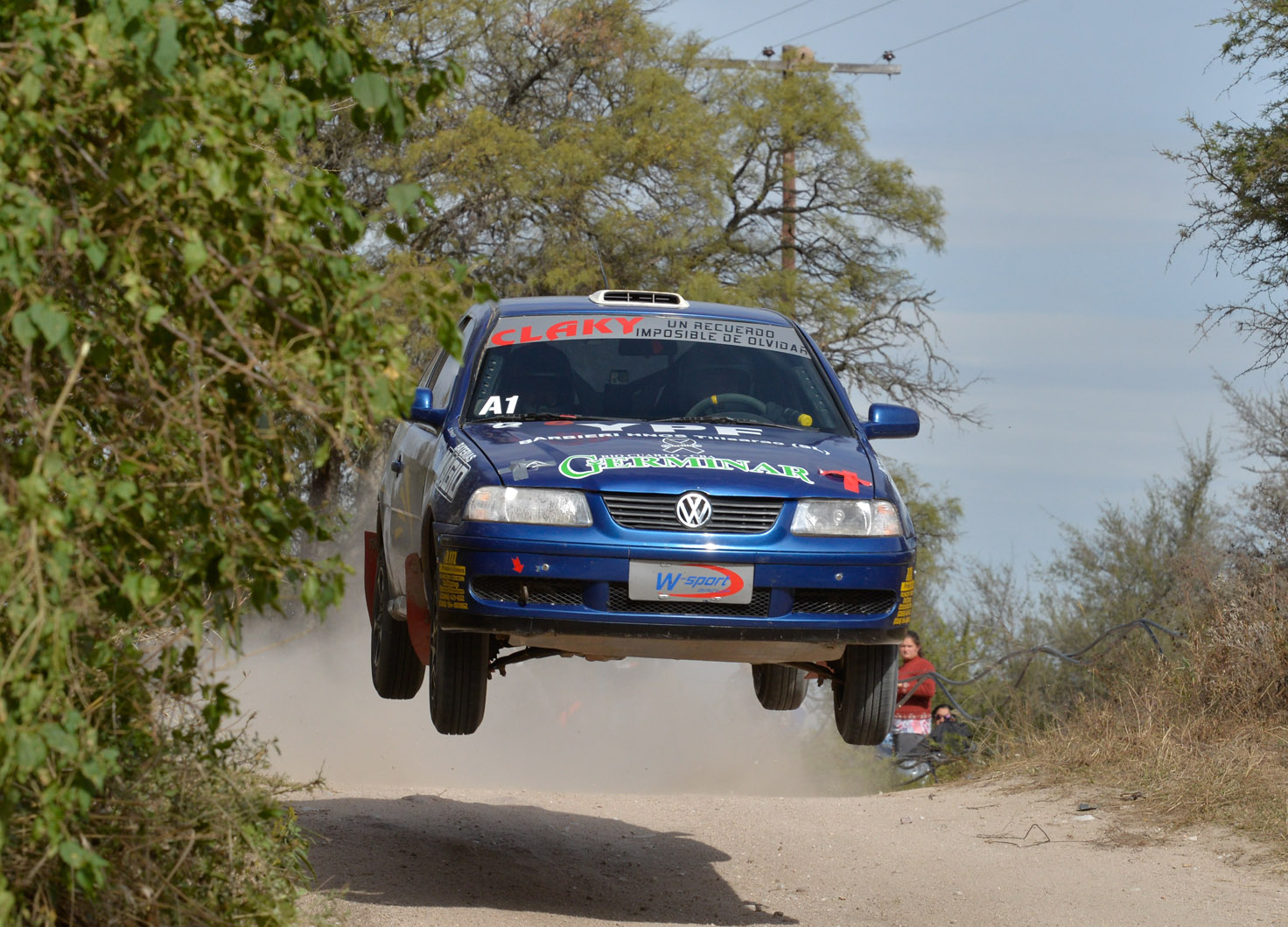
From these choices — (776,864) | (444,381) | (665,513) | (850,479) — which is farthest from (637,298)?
(776,864)

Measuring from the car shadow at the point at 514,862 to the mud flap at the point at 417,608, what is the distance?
3.35 feet

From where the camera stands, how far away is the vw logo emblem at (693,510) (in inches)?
220

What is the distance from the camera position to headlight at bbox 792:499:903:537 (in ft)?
18.7

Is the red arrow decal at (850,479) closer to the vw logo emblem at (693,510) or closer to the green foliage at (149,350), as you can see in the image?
the vw logo emblem at (693,510)

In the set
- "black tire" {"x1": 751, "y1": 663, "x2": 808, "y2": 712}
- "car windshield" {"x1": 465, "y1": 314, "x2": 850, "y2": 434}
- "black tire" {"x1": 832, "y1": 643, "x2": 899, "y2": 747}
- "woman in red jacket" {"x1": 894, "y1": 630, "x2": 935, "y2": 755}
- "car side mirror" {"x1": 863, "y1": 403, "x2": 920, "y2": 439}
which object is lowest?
"woman in red jacket" {"x1": 894, "y1": 630, "x2": 935, "y2": 755}

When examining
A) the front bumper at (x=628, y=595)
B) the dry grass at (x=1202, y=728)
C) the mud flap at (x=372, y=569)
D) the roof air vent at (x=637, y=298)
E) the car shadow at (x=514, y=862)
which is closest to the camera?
the front bumper at (x=628, y=595)

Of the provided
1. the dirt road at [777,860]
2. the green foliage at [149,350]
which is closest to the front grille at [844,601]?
the dirt road at [777,860]

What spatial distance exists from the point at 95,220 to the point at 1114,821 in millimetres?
8312

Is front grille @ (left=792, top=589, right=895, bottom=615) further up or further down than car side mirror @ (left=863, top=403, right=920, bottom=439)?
further down

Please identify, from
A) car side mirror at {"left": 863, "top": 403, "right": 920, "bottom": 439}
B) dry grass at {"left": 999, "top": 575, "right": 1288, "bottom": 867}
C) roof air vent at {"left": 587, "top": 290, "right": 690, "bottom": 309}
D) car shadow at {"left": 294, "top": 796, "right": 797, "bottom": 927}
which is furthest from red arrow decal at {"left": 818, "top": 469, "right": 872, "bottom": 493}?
dry grass at {"left": 999, "top": 575, "right": 1288, "bottom": 867}

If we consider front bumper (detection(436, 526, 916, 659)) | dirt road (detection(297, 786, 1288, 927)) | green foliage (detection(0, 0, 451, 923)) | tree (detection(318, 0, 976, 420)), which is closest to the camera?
green foliage (detection(0, 0, 451, 923))

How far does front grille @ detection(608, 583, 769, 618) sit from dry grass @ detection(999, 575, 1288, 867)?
5.39m

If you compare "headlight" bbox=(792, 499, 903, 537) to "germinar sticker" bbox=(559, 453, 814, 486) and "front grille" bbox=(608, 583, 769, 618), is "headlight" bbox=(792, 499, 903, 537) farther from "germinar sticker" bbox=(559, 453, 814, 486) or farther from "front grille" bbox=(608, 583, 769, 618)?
"front grille" bbox=(608, 583, 769, 618)

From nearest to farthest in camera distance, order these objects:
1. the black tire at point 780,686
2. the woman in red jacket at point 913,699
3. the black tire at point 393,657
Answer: the black tire at point 393,657
the black tire at point 780,686
the woman in red jacket at point 913,699
